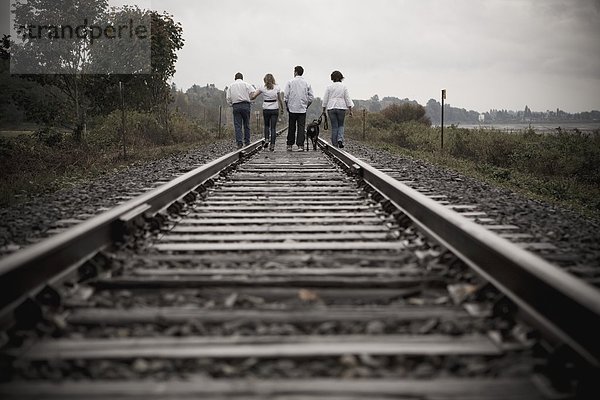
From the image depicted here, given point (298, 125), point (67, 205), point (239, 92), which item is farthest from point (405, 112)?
point (67, 205)

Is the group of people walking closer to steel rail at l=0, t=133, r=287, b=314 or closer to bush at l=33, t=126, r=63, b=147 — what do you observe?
bush at l=33, t=126, r=63, b=147

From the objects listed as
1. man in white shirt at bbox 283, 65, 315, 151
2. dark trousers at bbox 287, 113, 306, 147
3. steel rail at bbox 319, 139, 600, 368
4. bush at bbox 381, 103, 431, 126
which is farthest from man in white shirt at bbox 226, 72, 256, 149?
bush at bbox 381, 103, 431, 126

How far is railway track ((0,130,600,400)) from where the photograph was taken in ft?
5.33

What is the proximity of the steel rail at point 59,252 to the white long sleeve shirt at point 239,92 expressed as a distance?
817 cm

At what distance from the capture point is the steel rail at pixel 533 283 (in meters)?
1.68

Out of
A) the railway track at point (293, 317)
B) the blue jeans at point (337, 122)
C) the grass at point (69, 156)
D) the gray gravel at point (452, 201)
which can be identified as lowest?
the railway track at point (293, 317)

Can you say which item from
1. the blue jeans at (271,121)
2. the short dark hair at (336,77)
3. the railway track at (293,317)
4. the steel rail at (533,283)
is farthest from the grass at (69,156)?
the steel rail at (533,283)

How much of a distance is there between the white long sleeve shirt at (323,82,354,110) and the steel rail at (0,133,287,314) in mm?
8193

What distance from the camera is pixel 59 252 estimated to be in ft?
8.33

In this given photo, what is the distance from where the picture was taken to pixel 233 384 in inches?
62.7

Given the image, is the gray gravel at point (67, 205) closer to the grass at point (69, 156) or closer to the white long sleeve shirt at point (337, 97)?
the grass at point (69, 156)

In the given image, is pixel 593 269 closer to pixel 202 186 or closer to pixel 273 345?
pixel 273 345

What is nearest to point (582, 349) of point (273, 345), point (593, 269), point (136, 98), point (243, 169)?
point (273, 345)

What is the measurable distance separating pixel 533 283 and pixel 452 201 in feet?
10.7
